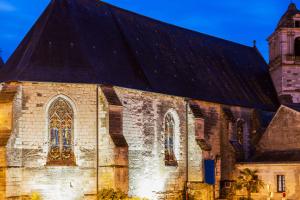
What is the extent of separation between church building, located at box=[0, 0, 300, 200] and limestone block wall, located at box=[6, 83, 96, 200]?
0.16 feet

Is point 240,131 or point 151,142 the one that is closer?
point 151,142

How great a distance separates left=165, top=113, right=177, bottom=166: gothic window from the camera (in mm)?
34312

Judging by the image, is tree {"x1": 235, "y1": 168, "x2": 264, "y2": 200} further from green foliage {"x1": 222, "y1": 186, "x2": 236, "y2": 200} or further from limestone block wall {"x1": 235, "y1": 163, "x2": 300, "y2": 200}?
green foliage {"x1": 222, "y1": 186, "x2": 236, "y2": 200}

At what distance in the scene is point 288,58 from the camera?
149 ft

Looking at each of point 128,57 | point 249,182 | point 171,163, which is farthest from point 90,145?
point 249,182

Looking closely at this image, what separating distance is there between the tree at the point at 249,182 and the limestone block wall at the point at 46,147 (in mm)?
12050

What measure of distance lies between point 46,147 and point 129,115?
497 cm

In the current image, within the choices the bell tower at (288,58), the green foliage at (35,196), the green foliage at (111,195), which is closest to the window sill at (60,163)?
the green foliage at (35,196)

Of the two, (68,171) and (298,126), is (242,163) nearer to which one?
(298,126)

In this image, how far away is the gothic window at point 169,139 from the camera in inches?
1351

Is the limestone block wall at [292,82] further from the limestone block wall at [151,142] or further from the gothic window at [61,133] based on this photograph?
the gothic window at [61,133]

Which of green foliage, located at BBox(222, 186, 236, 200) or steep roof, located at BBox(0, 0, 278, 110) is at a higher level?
steep roof, located at BBox(0, 0, 278, 110)

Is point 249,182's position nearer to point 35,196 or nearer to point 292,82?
point 292,82

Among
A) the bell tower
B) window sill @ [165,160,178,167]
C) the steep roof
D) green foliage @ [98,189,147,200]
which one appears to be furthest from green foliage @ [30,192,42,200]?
the bell tower
